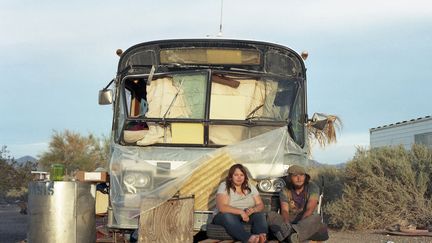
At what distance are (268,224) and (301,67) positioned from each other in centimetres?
227

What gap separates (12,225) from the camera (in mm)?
14695

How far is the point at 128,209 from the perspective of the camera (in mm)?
7008

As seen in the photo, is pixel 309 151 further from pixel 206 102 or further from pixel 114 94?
pixel 114 94

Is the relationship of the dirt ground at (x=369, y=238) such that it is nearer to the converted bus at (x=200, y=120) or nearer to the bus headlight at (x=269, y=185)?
the converted bus at (x=200, y=120)

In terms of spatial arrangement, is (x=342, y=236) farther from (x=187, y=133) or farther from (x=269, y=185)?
(x=187, y=133)

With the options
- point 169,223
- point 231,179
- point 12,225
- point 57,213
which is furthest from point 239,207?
point 12,225

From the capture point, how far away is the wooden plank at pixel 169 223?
21.5 ft

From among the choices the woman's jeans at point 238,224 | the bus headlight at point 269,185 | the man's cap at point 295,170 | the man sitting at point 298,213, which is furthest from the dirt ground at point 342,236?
the woman's jeans at point 238,224

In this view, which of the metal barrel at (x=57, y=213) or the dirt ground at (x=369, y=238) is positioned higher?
the metal barrel at (x=57, y=213)

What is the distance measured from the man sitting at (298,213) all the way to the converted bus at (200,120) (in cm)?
22

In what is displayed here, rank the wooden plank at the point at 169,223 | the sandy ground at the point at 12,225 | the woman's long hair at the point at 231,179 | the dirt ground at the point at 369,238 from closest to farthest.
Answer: the wooden plank at the point at 169,223 < the woman's long hair at the point at 231,179 < the sandy ground at the point at 12,225 < the dirt ground at the point at 369,238

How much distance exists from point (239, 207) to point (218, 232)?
512 mm

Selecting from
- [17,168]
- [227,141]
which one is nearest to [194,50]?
[227,141]

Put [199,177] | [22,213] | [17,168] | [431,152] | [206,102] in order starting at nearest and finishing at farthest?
[199,177] → [206,102] → [431,152] → [22,213] → [17,168]
